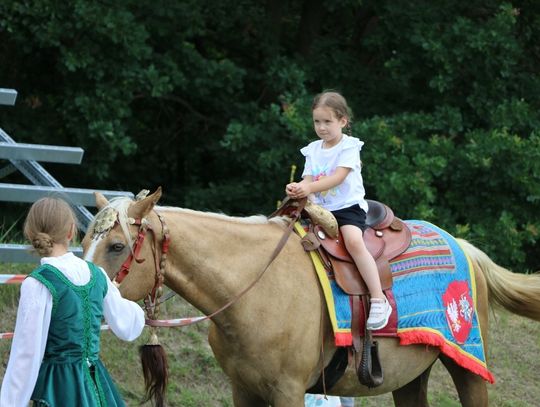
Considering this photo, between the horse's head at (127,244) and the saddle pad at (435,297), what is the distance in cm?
99

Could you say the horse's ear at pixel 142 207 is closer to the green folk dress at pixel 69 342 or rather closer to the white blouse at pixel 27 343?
the green folk dress at pixel 69 342

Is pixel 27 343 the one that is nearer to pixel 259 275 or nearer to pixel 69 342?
pixel 69 342

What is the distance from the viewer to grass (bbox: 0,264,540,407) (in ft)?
24.0

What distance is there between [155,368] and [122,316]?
0.79 meters

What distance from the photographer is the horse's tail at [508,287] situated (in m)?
6.21

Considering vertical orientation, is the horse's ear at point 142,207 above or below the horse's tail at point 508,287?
above

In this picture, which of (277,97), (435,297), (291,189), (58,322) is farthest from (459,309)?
(277,97)

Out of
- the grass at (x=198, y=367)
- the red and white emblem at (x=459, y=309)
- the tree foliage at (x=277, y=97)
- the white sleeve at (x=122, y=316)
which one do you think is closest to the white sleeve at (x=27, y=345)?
the white sleeve at (x=122, y=316)

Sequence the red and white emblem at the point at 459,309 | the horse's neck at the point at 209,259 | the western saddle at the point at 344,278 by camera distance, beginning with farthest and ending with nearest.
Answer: the red and white emblem at the point at 459,309
the western saddle at the point at 344,278
the horse's neck at the point at 209,259

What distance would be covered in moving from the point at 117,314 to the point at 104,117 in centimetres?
734

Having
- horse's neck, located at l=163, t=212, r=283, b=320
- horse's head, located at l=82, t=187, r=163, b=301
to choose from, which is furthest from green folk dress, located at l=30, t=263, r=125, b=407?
horse's neck, located at l=163, t=212, r=283, b=320

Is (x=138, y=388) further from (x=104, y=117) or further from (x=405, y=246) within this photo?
(x=104, y=117)

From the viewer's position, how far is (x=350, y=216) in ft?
17.9

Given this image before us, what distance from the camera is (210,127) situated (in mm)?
12914
